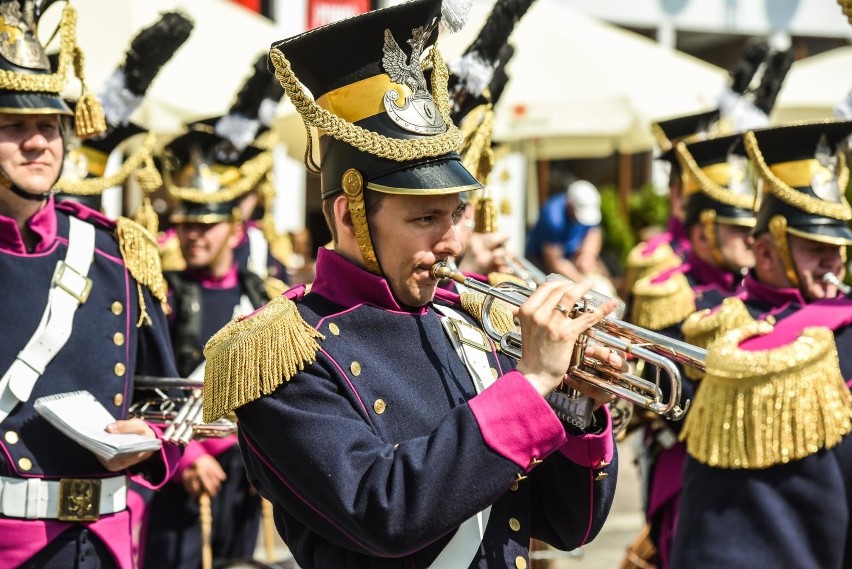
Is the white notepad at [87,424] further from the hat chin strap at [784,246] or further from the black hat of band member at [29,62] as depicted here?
the hat chin strap at [784,246]

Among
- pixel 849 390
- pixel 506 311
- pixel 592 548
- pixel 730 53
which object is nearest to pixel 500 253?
pixel 849 390

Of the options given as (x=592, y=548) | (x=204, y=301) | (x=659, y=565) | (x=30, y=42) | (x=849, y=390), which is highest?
(x=30, y=42)

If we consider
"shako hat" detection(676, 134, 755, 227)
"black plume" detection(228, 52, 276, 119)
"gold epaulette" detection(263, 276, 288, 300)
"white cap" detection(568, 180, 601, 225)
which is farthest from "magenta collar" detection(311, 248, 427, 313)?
"white cap" detection(568, 180, 601, 225)

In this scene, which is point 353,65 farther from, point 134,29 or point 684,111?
point 684,111

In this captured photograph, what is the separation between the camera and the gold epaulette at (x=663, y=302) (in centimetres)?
653

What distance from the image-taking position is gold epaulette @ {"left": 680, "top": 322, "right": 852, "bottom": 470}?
12.7ft

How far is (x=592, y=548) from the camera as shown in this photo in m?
8.23

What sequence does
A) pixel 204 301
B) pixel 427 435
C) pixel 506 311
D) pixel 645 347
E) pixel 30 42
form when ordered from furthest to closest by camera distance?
pixel 204 301
pixel 30 42
pixel 506 311
pixel 645 347
pixel 427 435

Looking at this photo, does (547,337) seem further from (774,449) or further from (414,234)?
(774,449)

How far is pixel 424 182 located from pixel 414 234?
124mm

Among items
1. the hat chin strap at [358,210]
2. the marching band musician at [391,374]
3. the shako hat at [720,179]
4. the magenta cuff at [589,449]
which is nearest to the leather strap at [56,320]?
the marching band musician at [391,374]

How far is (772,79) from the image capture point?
26.3 ft

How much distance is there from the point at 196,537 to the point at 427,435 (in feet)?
12.1

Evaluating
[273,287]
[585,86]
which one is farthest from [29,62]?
[585,86]
